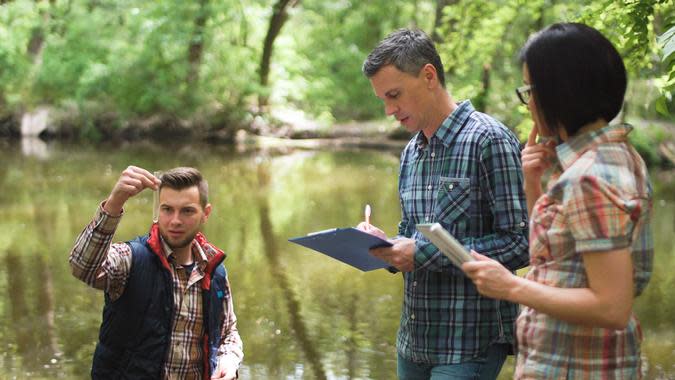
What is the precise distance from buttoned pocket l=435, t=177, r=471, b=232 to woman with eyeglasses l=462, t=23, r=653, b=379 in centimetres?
75

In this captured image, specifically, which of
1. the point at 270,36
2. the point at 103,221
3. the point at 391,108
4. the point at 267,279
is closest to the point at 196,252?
the point at 103,221

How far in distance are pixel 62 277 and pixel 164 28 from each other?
18308mm

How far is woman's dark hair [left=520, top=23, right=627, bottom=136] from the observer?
2164 millimetres

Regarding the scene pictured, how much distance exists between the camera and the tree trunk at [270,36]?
26.8 metres

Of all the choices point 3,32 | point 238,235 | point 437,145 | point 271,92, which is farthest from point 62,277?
point 3,32

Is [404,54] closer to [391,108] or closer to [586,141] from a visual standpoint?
[391,108]

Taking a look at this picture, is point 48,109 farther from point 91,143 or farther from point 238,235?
point 238,235

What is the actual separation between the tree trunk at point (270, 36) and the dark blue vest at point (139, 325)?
23451 mm

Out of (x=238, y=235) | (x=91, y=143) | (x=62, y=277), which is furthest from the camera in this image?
(x=91, y=143)

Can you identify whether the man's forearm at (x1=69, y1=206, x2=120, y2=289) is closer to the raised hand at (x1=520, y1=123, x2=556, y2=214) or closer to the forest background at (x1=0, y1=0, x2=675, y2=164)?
the raised hand at (x1=520, y1=123, x2=556, y2=214)

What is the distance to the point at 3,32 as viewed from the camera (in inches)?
1076

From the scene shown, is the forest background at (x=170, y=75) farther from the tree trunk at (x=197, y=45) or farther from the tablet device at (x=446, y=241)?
the tablet device at (x=446, y=241)

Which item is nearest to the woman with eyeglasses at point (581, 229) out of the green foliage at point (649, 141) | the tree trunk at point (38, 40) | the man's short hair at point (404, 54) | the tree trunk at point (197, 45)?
the man's short hair at point (404, 54)

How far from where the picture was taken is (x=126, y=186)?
3.08 meters
